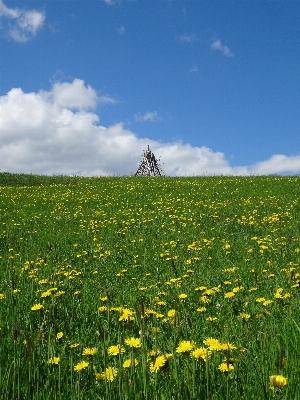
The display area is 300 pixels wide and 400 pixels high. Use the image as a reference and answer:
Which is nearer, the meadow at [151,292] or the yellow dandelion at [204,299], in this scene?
the meadow at [151,292]

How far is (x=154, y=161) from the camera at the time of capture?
3781 centimetres

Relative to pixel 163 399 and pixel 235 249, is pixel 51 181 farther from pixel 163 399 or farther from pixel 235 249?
pixel 163 399

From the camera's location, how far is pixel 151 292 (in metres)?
4.88

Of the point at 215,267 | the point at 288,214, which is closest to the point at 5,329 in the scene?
the point at 215,267

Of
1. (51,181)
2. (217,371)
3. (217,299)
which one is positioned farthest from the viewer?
(51,181)

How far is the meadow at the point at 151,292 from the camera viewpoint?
1935 mm

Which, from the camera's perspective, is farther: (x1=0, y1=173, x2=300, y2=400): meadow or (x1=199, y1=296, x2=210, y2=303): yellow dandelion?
(x1=199, y1=296, x2=210, y2=303): yellow dandelion

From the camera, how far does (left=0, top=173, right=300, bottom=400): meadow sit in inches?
76.2

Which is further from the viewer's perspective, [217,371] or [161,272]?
[161,272]

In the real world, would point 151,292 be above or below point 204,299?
below

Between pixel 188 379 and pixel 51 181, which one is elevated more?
pixel 51 181

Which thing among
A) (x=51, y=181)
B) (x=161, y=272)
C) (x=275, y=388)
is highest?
(x=51, y=181)

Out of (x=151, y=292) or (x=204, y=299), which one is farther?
(x=151, y=292)

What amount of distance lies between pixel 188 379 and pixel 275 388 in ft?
1.67
